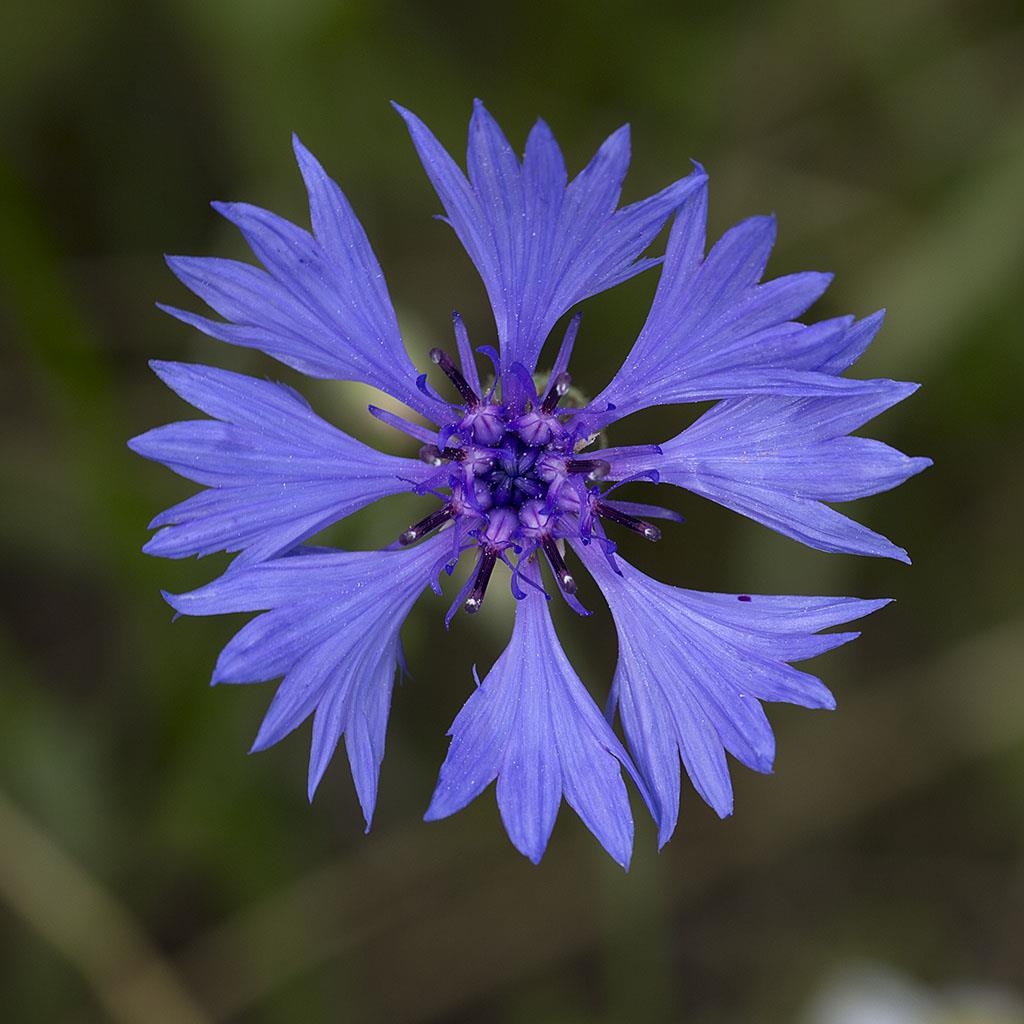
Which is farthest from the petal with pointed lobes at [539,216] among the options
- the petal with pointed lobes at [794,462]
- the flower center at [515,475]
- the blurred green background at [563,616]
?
the blurred green background at [563,616]

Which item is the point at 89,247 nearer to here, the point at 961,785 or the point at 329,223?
the point at 329,223

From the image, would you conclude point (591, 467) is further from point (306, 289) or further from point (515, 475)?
point (306, 289)

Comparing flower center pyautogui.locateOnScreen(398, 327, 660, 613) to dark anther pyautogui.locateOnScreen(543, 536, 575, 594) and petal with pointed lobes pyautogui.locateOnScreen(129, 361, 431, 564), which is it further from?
petal with pointed lobes pyautogui.locateOnScreen(129, 361, 431, 564)

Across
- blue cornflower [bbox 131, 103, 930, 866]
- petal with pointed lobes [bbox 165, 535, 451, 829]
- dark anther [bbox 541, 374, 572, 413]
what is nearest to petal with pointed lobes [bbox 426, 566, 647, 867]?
blue cornflower [bbox 131, 103, 930, 866]

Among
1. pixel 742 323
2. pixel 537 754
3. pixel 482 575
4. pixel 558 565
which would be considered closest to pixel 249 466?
pixel 482 575

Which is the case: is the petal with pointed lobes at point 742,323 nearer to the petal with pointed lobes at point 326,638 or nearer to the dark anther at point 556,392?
the dark anther at point 556,392
